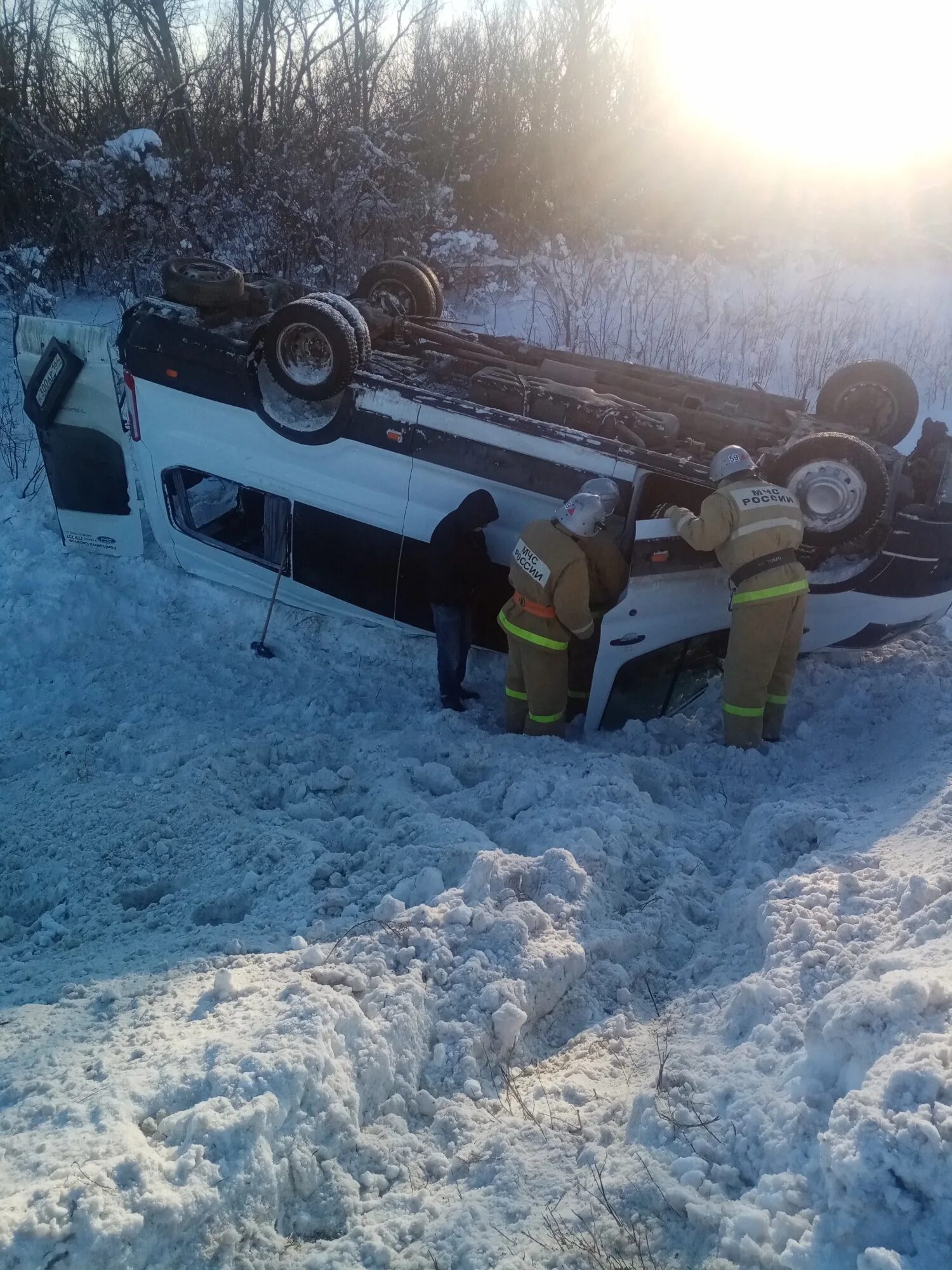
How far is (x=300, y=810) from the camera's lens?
3.85 m

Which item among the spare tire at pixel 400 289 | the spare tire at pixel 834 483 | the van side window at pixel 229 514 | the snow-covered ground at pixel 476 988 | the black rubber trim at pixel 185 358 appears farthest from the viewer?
the spare tire at pixel 400 289

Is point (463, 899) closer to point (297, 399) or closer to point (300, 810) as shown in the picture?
point (300, 810)

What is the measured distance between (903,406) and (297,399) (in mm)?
3531

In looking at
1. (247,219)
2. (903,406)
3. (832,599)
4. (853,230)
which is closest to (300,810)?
(832,599)

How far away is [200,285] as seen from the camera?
4902mm

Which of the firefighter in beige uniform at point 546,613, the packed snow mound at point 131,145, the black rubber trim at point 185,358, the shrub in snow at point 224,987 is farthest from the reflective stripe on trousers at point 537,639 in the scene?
the packed snow mound at point 131,145

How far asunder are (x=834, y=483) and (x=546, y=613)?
1.48m

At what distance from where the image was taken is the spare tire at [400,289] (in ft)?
19.8

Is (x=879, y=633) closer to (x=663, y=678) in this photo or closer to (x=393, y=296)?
(x=663, y=678)

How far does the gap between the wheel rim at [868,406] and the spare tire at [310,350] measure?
2.95 m

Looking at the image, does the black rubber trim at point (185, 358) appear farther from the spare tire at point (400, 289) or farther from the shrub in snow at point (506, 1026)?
the shrub in snow at point (506, 1026)

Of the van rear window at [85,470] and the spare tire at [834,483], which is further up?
the spare tire at [834,483]

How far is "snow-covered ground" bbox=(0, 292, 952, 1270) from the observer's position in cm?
185

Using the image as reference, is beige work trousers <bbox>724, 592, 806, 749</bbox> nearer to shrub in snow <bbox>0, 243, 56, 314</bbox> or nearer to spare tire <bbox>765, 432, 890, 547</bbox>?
spare tire <bbox>765, 432, 890, 547</bbox>
